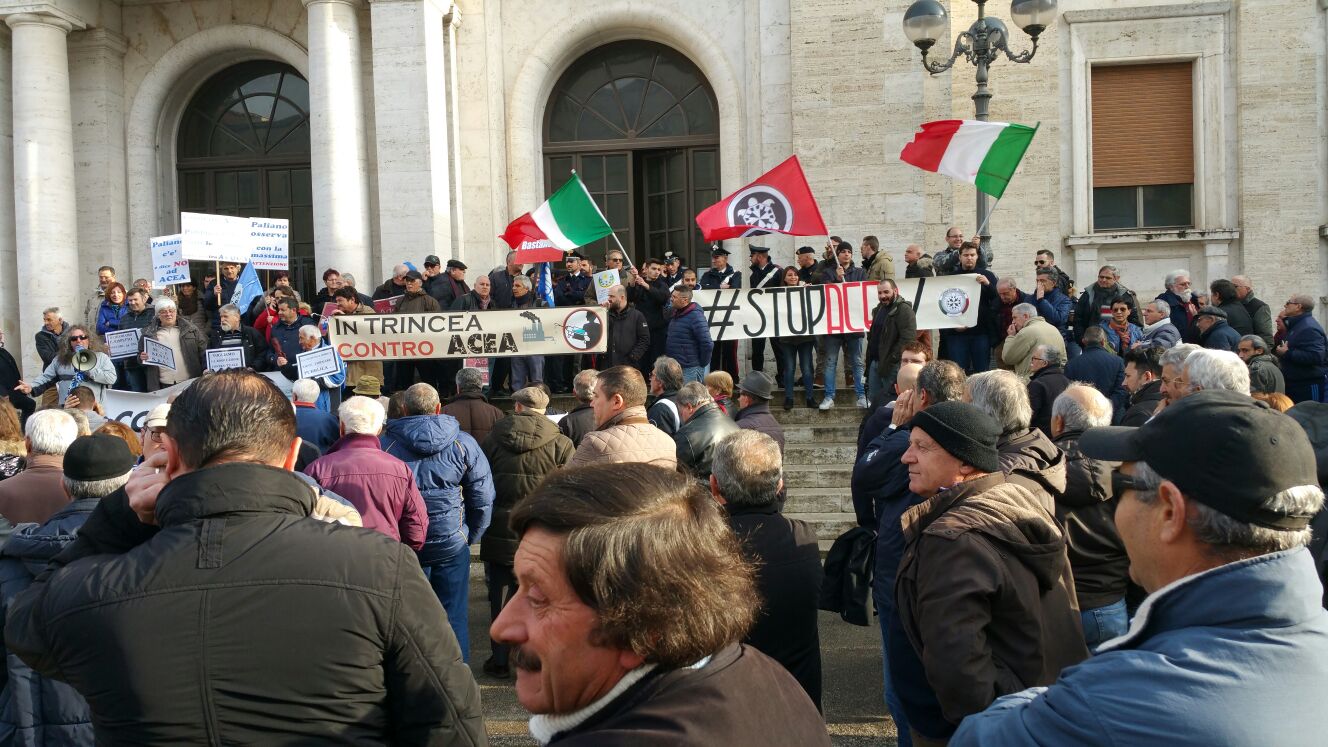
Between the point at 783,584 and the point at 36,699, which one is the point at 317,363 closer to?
the point at 36,699

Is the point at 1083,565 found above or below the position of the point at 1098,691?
below

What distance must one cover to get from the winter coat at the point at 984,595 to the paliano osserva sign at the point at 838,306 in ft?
29.0

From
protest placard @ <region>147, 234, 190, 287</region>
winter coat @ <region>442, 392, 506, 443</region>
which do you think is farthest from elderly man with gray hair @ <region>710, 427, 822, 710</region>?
protest placard @ <region>147, 234, 190, 287</region>

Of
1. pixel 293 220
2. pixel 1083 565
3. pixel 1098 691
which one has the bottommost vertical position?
pixel 1083 565

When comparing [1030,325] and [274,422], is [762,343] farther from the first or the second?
[274,422]

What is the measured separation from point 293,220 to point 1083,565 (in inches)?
648

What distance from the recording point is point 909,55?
1507 centimetres

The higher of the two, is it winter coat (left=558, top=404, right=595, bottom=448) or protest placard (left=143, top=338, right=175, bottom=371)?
protest placard (left=143, top=338, right=175, bottom=371)

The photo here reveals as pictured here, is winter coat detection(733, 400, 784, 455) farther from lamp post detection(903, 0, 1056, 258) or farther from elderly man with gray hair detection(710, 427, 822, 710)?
lamp post detection(903, 0, 1056, 258)

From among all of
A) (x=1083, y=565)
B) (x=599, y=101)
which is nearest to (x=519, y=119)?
(x=599, y=101)

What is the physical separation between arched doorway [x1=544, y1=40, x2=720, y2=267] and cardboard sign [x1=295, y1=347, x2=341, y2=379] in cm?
674

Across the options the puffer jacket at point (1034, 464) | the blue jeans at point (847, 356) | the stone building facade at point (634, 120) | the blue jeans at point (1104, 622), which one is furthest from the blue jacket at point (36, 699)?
the stone building facade at point (634, 120)

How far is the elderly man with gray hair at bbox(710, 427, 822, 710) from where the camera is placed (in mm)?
4078

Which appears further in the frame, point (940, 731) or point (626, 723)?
point (940, 731)
